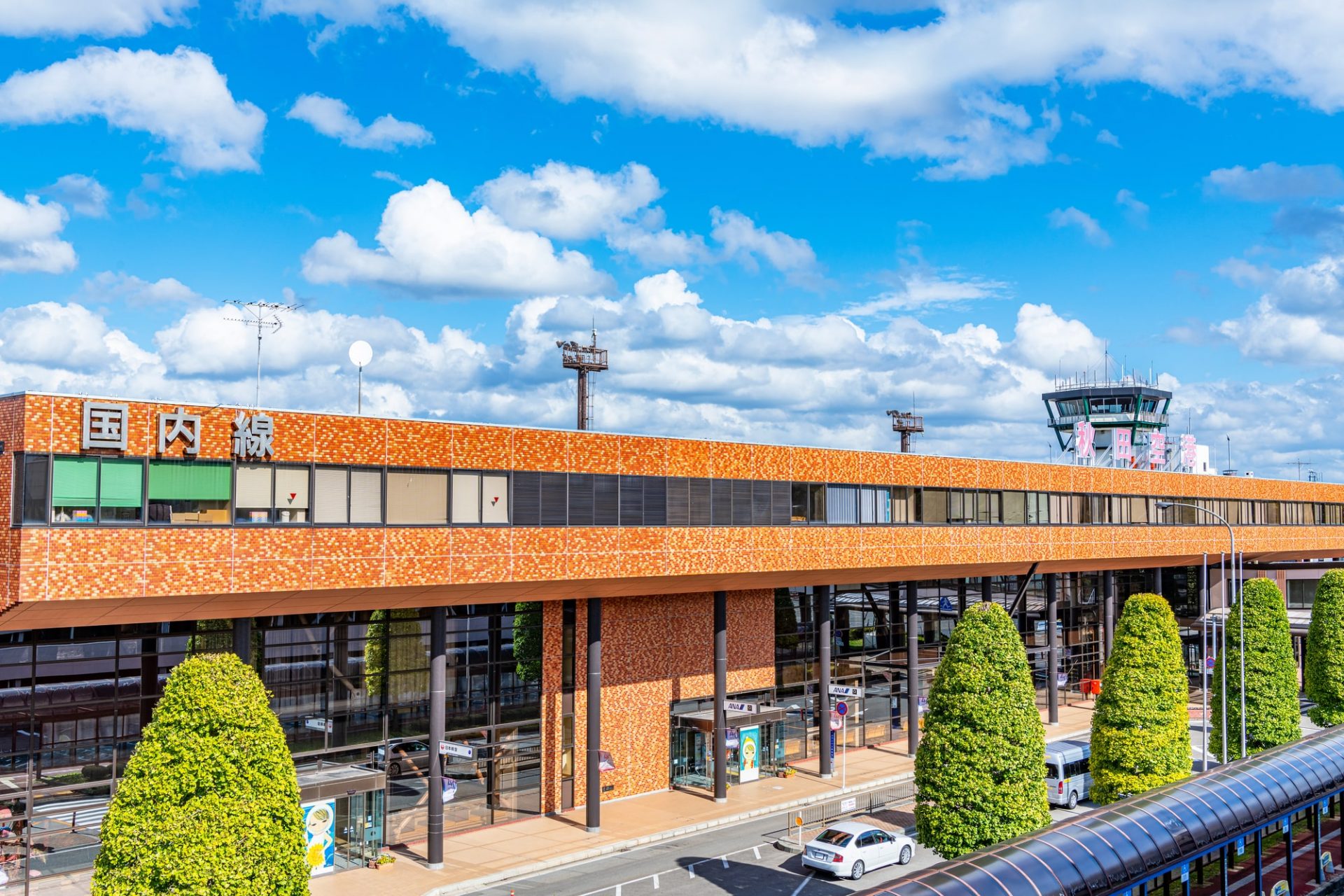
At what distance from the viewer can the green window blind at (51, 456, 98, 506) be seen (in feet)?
87.9

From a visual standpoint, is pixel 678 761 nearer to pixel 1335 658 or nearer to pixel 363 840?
pixel 363 840

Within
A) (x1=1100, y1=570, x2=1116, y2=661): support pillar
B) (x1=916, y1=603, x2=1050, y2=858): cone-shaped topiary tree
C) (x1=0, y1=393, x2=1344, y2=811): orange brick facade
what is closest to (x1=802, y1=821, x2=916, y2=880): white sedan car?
(x1=916, y1=603, x2=1050, y2=858): cone-shaped topiary tree

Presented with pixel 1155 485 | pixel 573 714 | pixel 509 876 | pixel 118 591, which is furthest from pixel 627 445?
pixel 1155 485

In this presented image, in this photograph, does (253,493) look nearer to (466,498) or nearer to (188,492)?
(188,492)

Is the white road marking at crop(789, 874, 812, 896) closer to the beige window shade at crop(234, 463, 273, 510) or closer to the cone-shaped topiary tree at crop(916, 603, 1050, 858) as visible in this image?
the cone-shaped topiary tree at crop(916, 603, 1050, 858)

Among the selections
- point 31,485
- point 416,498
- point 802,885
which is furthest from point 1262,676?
point 31,485

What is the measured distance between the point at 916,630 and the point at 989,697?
24385mm

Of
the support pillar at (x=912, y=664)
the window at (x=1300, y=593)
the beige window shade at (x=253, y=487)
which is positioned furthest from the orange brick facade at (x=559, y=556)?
the window at (x=1300, y=593)

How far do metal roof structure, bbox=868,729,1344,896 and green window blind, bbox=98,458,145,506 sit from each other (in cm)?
1944

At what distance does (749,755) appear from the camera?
48.6m

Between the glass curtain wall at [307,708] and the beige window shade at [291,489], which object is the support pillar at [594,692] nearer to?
the glass curtain wall at [307,708]

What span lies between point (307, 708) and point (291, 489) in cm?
842

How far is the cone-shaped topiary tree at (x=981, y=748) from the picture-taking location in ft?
101

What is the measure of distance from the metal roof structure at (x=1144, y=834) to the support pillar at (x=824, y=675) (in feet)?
59.9
